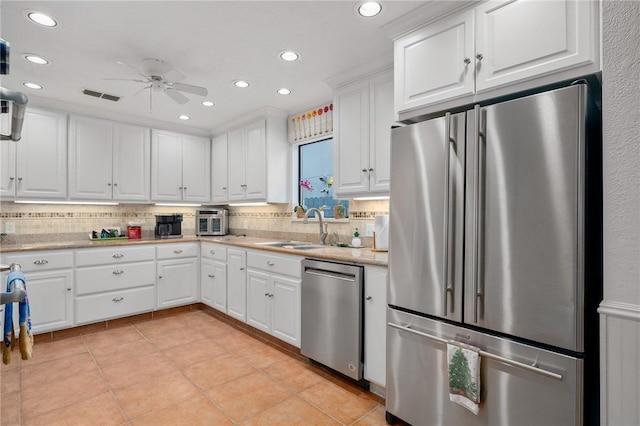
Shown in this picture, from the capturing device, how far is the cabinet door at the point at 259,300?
3166mm

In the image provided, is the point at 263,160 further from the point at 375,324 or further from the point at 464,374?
the point at 464,374

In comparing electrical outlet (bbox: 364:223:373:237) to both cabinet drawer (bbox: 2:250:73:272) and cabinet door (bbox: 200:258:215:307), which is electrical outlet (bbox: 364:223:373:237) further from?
cabinet drawer (bbox: 2:250:73:272)

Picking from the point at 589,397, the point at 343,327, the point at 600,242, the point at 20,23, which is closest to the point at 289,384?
the point at 343,327

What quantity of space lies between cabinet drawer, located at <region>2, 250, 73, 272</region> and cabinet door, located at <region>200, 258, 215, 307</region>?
1.35 metres

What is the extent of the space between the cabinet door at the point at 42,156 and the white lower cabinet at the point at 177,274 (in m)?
1.26

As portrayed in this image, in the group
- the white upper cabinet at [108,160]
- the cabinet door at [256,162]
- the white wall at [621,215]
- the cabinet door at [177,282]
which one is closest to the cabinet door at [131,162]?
the white upper cabinet at [108,160]

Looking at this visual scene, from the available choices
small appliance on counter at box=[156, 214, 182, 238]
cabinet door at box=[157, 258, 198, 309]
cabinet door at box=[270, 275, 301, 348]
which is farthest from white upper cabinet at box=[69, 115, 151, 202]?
cabinet door at box=[270, 275, 301, 348]

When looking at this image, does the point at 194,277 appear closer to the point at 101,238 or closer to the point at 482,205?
the point at 101,238

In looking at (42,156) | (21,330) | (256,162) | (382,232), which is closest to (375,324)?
(382,232)

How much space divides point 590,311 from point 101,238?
460 cm

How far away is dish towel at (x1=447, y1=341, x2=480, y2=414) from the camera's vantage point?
1600mm

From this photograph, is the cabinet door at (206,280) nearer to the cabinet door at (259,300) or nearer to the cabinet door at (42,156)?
the cabinet door at (259,300)

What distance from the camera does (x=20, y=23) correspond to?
2131 millimetres

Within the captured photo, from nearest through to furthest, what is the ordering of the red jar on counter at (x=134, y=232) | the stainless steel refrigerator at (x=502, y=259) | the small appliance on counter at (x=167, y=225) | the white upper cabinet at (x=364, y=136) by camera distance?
the stainless steel refrigerator at (x=502, y=259) → the white upper cabinet at (x=364, y=136) → the red jar on counter at (x=134, y=232) → the small appliance on counter at (x=167, y=225)
